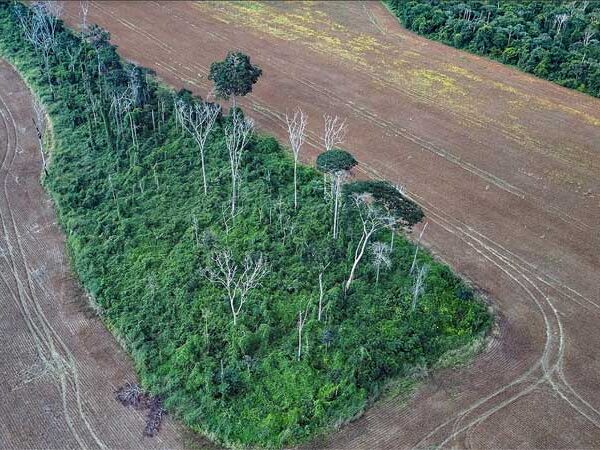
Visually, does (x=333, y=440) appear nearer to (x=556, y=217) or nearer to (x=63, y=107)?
(x=556, y=217)

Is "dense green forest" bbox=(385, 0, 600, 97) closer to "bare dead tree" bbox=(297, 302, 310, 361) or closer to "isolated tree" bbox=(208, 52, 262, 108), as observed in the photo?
"isolated tree" bbox=(208, 52, 262, 108)

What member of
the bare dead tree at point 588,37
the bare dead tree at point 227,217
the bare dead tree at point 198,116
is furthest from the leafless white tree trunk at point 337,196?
the bare dead tree at point 588,37

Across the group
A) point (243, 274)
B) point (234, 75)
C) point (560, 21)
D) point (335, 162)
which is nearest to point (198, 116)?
point (234, 75)

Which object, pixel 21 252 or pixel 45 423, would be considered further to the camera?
pixel 21 252

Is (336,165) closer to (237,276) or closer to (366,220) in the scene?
(366,220)

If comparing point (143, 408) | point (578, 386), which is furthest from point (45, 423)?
point (578, 386)

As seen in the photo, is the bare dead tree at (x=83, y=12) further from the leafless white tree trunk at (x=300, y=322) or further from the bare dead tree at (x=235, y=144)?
the leafless white tree trunk at (x=300, y=322)

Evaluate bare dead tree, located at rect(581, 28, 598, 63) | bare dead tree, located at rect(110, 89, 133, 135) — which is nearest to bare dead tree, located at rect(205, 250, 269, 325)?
bare dead tree, located at rect(110, 89, 133, 135)
